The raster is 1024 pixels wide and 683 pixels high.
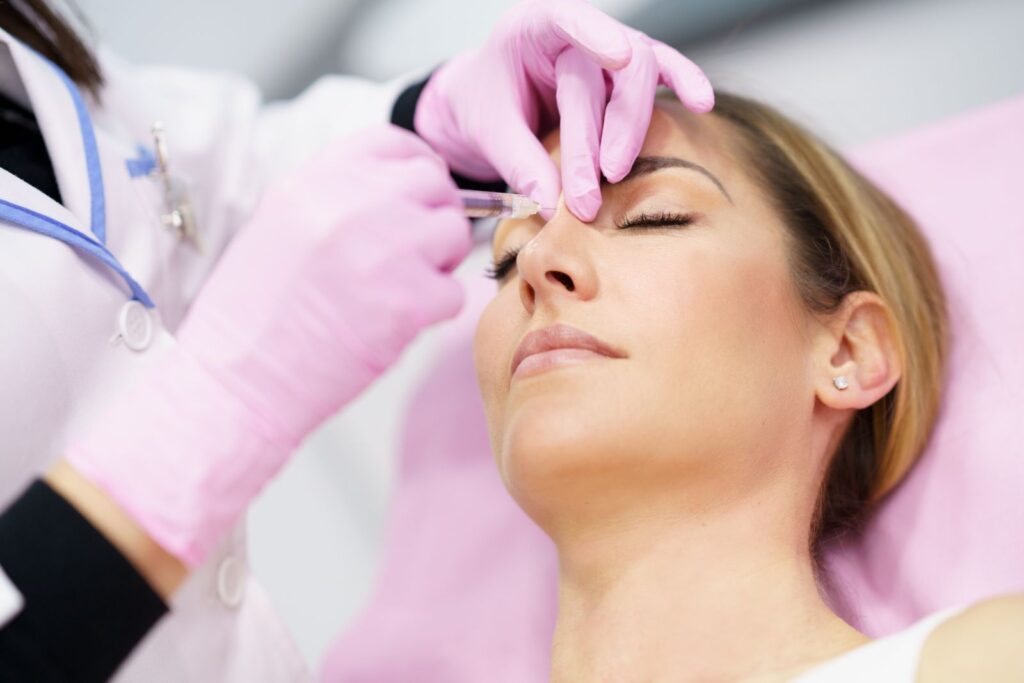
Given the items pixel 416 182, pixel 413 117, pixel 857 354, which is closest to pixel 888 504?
pixel 857 354

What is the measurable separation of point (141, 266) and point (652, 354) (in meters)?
0.59

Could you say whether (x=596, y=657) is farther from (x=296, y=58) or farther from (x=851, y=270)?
(x=296, y=58)

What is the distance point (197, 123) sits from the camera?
4.24 ft

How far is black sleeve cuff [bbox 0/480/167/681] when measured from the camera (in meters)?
0.70

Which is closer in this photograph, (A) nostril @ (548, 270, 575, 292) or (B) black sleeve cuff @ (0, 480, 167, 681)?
(B) black sleeve cuff @ (0, 480, 167, 681)

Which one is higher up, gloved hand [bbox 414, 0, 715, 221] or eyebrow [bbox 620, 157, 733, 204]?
gloved hand [bbox 414, 0, 715, 221]

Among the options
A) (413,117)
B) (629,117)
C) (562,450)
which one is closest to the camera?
(562,450)

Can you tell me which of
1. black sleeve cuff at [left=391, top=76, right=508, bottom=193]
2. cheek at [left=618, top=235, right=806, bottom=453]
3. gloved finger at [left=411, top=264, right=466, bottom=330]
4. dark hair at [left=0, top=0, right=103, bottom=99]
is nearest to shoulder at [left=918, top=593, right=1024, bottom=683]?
cheek at [left=618, top=235, right=806, bottom=453]

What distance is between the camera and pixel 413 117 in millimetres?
1316

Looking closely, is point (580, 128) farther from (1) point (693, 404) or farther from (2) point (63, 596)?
(2) point (63, 596)

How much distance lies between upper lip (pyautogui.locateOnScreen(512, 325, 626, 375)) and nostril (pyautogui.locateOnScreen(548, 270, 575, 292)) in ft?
0.15

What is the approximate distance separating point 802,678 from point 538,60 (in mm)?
700

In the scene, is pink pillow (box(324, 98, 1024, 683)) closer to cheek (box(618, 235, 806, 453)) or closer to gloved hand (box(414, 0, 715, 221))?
cheek (box(618, 235, 806, 453))

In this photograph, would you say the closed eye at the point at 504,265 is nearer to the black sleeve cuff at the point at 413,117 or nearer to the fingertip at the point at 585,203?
the fingertip at the point at 585,203
